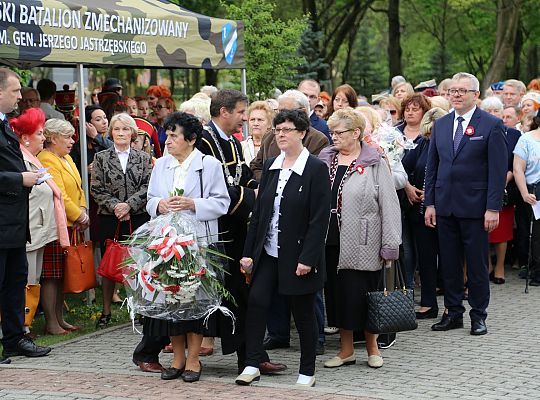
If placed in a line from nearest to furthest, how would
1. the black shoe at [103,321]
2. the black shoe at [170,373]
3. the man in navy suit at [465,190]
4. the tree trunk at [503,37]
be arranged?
1. the black shoe at [170,373]
2. the man in navy suit at [465,190]
3. the black shoe at [103,321]
4. the tree trunk at [503,37]

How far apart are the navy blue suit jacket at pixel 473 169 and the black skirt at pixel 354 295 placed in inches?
60.3

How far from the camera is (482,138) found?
8.87 m

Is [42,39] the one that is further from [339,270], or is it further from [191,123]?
[339,270]

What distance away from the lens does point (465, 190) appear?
893 cm

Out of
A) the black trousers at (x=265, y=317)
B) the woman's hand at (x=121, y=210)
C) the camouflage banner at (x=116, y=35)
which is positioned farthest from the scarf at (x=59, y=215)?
the black trousers at (x=265, y=317)

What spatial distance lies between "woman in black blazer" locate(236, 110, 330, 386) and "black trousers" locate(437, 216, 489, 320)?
2415mm

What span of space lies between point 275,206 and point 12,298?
8.20 feet

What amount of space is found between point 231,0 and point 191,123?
2425cm

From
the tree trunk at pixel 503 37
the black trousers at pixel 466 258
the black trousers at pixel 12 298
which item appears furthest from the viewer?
the tree trunk at pixel 503 37

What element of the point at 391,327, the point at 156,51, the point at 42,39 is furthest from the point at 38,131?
the point at 391,327

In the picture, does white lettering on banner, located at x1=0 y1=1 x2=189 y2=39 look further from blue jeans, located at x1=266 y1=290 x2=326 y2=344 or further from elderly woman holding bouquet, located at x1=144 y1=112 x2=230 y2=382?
blue jeans, located at x1=266 y1=290 x2=326 y2=344

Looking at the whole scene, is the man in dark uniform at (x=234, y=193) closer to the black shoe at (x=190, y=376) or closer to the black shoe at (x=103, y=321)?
the black shoe at (x=190, y=376)

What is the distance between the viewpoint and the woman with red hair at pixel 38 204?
8625 mm

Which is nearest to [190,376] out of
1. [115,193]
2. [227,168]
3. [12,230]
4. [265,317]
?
[265,317]
